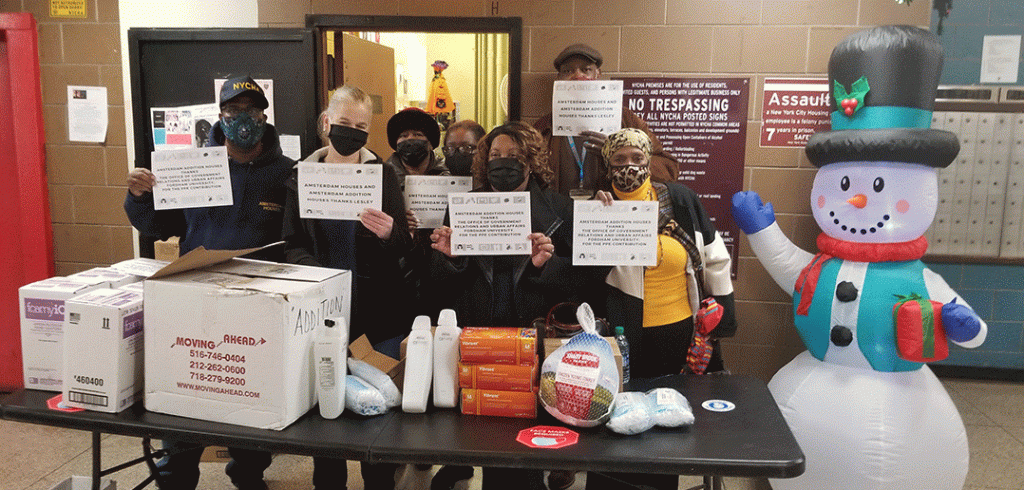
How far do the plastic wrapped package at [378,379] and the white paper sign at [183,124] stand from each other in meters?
2.28

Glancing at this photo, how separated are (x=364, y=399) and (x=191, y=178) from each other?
3.59ft

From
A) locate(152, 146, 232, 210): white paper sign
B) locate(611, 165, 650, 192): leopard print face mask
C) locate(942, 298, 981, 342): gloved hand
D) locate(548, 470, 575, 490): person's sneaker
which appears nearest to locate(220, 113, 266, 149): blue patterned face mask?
locate(152, 146, 232, 210): white paper sign

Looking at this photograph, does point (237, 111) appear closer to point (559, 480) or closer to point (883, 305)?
point (559, 480)

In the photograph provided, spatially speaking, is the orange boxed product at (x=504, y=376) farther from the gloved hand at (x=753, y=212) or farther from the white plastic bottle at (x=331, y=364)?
the gloved hand at (x=753, y=212)

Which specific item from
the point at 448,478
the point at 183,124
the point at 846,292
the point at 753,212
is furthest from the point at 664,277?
the point at 183,124

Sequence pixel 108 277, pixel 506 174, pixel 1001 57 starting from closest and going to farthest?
1. pixel 108 277
2. pixel 506 174
3. pixel 1001 57

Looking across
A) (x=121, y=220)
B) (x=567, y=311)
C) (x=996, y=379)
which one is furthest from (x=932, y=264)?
(x=121, y=220)

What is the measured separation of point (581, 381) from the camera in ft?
5.40

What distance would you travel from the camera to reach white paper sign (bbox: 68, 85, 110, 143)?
366cm

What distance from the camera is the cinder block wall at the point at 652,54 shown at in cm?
331

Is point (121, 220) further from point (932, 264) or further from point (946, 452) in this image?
point (932, 264)

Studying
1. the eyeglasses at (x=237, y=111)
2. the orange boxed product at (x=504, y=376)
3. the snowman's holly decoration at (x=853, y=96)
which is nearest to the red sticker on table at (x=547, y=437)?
the orange boxed product at (x=504, y=376)

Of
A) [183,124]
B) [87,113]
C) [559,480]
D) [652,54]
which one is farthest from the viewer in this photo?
[87,113]

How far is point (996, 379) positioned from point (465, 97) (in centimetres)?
472
